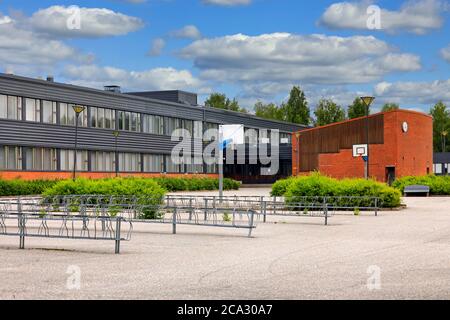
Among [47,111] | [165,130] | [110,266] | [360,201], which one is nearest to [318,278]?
[110,266]

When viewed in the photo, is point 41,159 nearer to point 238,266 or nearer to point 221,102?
point 238,266

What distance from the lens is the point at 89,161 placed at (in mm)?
67000

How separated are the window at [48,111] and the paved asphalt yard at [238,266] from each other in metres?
40.1

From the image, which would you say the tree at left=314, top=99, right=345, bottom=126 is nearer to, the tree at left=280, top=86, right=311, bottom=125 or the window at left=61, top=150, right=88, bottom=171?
the tree at left=280, top=86, right=311, bottom=125

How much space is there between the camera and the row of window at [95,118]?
58219mm

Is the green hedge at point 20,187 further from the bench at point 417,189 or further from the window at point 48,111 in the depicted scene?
the bench at point 417,189

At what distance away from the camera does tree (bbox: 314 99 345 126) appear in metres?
130

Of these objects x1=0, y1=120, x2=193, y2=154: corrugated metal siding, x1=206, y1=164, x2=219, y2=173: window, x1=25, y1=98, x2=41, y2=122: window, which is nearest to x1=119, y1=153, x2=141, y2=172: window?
x1=0, y1=120, x2=193, y2=154: corrugated metal siding

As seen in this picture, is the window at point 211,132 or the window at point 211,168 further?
the window at point 211,132

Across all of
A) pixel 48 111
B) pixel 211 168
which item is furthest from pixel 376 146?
pixel 48 111

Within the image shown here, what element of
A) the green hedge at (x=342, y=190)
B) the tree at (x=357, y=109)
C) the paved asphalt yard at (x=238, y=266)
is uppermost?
the tree at (x=357, y=109)

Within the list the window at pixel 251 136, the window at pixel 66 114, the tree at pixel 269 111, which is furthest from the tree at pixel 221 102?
the window at pixel 66 114

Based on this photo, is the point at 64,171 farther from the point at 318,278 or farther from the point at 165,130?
the point at 318,278
